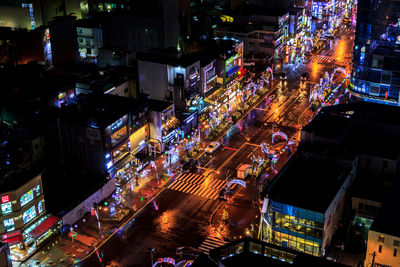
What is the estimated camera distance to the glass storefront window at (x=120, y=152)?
268 ft

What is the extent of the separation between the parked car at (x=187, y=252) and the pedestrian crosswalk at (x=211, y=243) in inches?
33.7

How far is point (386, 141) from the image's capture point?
8112 cm

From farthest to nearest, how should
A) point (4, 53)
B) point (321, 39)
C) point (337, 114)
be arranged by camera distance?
point (321, 39), point (4, 53), point (337, 114)

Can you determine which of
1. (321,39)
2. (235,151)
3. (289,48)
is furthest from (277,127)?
(321,39)

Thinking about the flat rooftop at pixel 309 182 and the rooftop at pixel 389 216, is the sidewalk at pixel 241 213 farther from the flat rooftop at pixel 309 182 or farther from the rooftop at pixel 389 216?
the rooftop at pixel 389 216

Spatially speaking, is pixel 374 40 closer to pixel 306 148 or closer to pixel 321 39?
pixel 306 148

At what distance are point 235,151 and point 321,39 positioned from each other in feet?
218

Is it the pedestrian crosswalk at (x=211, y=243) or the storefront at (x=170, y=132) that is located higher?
the storefront at (x=170, y=132)

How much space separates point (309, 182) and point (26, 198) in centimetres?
3477

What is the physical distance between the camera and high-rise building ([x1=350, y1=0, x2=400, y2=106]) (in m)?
99.1

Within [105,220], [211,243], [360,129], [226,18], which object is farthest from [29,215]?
[226,18]

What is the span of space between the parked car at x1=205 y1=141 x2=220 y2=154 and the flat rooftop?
17170 millimetres

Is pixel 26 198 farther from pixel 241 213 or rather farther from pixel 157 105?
pixel 157 105

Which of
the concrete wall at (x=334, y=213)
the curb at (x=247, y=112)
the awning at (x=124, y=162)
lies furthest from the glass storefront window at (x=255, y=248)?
the curb at (x=247, y=112)
